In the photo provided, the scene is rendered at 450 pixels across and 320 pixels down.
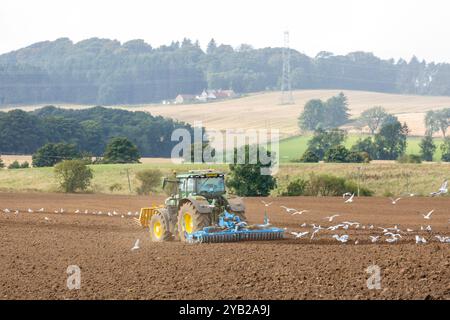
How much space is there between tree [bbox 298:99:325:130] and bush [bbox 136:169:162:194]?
79.0 m

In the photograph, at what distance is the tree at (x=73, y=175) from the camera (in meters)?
56.8

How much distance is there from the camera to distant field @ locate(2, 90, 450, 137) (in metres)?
131

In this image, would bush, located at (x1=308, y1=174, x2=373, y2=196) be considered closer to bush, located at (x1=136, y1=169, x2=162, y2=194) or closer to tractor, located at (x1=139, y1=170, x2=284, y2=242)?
bush, located at (x1=136, y1=169, x2=162, y2=194)

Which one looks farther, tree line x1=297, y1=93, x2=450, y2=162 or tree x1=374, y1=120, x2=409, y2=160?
tree x1=374, y1=120, x2=409, y2=160

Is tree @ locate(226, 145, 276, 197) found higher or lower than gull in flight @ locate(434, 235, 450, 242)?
lower

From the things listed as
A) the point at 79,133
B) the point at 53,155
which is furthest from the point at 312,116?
the point at 53,155

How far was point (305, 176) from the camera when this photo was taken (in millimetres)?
62125

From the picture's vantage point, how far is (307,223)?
30.3 m

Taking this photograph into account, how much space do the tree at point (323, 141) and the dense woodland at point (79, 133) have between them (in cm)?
1861

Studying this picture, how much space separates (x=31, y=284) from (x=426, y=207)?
2606cm

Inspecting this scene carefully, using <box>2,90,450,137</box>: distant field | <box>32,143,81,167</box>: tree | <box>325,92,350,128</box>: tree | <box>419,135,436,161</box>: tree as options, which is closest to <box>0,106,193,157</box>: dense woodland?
<box>32,143,81,167</box>: tree

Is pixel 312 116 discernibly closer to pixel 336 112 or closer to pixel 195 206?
pixel 336 112

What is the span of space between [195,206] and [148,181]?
35.3 metres

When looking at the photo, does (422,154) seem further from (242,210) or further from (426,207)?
(242,210)
